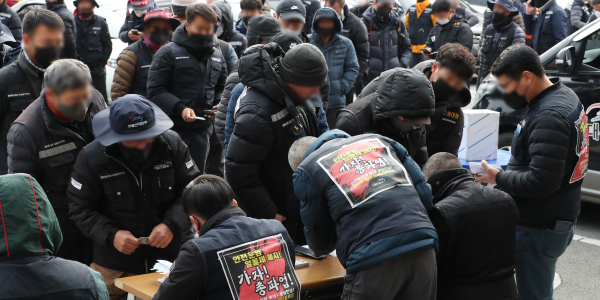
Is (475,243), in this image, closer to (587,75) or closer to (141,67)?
(587,75)

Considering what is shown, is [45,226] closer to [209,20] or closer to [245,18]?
[209,20]

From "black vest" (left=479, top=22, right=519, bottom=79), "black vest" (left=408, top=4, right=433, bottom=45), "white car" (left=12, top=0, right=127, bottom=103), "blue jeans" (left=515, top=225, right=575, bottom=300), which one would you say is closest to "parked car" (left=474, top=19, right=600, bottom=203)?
"blue jeans" (left=515, top=225, right=575, bottom=300)

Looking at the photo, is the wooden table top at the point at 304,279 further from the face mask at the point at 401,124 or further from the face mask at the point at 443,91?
the face mask at the point at 443,91

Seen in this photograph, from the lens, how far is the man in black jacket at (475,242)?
111 inches

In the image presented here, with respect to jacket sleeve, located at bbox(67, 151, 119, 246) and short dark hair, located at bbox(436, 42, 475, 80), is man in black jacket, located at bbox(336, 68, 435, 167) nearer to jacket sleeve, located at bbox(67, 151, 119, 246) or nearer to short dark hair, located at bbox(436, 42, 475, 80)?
short dark hair, located at bbox(436, 42, 475, 80)

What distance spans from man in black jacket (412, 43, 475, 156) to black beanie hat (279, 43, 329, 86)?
109cm

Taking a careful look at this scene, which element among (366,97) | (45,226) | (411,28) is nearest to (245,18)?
(411,28)

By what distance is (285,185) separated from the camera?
363 cm

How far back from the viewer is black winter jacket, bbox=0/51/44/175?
394 cm

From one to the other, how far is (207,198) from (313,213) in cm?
51

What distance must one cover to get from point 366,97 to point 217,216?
1535 millimetres

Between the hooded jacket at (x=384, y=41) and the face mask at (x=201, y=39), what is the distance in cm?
394

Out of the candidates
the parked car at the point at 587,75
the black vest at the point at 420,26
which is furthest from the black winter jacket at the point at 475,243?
the black vest at the point at 420,26

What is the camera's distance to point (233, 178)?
3.44 m
